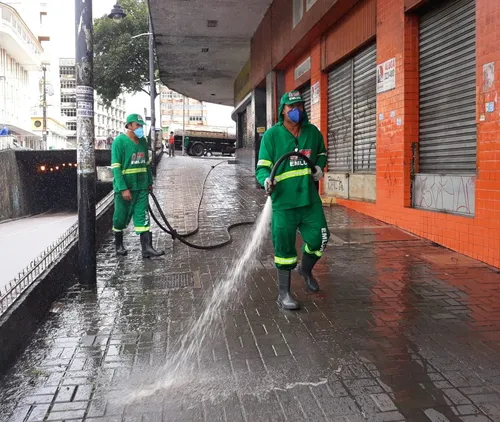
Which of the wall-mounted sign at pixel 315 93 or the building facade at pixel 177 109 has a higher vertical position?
the building facade at pixel 177 109

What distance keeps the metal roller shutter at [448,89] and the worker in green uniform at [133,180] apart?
407 cm

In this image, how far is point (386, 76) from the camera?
28.6 ft

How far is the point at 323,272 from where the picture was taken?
6.14 meters

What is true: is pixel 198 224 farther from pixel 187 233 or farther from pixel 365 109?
pixel 365 109

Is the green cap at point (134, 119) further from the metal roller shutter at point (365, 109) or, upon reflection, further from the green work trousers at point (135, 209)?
the metal roller shutter at point (365, 109)

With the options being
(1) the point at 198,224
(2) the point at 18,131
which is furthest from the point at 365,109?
(2) the point at 18,131

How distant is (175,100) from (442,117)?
104 metres

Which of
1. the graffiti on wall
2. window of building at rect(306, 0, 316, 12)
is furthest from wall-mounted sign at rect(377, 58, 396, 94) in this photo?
window of building at rect(306, 0, 316, 12)

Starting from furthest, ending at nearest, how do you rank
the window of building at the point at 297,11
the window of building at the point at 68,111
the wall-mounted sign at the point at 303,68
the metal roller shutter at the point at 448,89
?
the window of building at the point at 68,111, the wall-mounted sign at the point at 303,68, the window of building at the point at 297,11, the metal roller shutter at the point at 448,89

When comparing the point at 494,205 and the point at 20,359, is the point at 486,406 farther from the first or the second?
the point at 494,205

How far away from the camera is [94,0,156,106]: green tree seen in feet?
132

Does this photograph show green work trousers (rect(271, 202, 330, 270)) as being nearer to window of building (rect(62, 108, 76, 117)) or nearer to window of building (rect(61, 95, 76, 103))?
window of building (rect(62, 108, 76, 117))

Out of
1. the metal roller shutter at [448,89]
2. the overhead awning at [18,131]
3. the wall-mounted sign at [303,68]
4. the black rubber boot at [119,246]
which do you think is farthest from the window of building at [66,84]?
the metal roller shutter at [448,89]

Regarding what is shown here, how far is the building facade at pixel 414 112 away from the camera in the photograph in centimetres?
624
